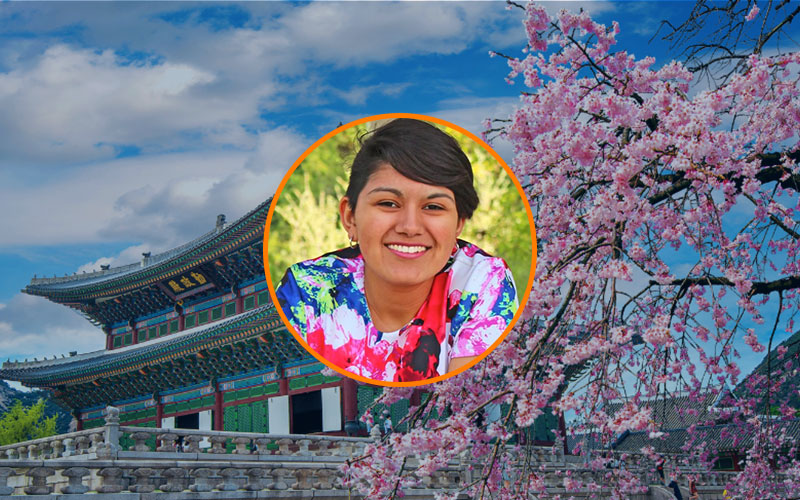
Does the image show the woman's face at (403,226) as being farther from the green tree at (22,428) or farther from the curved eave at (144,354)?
the green tree at (22,428)

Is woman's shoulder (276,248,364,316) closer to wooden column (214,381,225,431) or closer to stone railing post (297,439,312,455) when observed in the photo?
stone railing post (297,439,312,455)

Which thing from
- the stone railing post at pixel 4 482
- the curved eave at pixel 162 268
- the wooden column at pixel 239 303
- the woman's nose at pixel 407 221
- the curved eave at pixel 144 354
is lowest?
the stone railing post at pixel 4 482

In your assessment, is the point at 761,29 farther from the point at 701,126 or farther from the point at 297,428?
the point at 297,428

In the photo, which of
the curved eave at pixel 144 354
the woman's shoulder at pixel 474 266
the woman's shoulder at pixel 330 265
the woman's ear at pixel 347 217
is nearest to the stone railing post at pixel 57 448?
the curved eave at pixel 144 354

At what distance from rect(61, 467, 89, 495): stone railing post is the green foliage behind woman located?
9011 mm

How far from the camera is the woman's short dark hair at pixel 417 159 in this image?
13.9 ft

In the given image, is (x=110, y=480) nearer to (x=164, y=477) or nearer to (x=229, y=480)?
(x=164, y=477)

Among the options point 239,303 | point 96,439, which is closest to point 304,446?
point 96,439

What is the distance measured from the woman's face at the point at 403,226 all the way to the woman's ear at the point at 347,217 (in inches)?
1.9

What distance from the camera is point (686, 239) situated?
25.3ft

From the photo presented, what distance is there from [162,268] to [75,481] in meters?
16.8

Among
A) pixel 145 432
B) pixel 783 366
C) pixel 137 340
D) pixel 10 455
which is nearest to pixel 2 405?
pixel 137 340

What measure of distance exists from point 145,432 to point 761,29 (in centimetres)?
1381

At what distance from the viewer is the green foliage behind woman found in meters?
4.55
